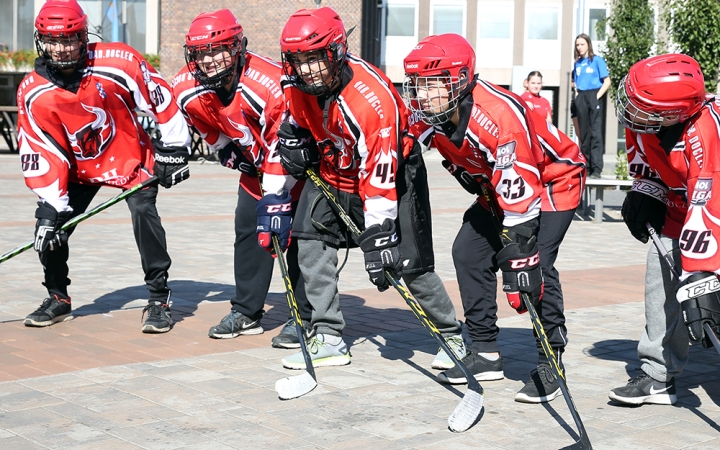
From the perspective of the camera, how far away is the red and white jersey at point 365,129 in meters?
4.61

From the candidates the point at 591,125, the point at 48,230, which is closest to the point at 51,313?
the point at 48,230

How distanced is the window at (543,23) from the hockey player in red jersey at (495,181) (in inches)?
1477

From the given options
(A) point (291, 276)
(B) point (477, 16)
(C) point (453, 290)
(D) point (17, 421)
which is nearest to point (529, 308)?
(A) point (291, 276)

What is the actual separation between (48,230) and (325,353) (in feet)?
6.09

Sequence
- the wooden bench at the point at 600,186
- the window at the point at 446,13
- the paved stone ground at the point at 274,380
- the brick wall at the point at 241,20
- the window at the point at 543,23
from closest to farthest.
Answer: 1. the paved stone ground at the point at 274,380
2. the wooden bench at the point at 600,186
3. the brick wall at the point at 241,20
4. the window at the point at 543,23
5. the window at the point at 446,13

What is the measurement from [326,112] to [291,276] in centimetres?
131

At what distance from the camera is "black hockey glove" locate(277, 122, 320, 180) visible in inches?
198

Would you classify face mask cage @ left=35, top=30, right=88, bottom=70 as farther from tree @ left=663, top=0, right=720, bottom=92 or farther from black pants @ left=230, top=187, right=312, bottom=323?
tree @ left=663, top=0, right=720, bottom=92

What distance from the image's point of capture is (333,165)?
510 centimetres

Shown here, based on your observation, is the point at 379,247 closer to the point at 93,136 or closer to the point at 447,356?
the point at 447,356

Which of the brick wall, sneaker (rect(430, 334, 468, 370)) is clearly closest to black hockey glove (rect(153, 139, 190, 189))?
sneaker (rect(430, 334, 468, 370))

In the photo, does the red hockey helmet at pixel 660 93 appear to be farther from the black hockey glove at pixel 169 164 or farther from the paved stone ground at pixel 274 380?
the black hockey glove at pixel 169 164

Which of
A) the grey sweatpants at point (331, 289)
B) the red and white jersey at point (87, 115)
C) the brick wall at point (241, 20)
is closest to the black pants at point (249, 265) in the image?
the red and white jersey at point (87, 115)

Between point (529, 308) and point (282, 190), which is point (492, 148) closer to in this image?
point (529, 308)
